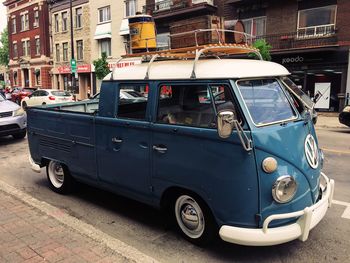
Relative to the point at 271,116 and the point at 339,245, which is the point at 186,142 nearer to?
the point at 271,116

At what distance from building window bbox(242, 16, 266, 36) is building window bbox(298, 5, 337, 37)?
238cm

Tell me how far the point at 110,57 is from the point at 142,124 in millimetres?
30106

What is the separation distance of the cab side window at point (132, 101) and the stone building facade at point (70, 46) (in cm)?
3058

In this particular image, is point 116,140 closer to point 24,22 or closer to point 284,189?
point 284,189

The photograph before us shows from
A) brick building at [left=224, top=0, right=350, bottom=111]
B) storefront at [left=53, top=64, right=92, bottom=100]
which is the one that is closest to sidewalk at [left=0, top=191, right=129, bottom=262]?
brick building at [left=224, top=0, right=350, bottom=111]

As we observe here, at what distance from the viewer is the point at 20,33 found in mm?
46906

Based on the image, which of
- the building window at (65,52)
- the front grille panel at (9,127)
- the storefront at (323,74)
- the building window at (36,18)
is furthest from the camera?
the building window at (36,18)

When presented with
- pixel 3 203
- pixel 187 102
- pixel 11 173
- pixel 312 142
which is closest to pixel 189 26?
pixel 187 102

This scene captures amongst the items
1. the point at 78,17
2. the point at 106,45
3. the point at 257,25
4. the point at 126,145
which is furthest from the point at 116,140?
the point at 78,17

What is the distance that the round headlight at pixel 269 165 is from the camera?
3.31 metres

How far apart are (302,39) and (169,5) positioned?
1071cm

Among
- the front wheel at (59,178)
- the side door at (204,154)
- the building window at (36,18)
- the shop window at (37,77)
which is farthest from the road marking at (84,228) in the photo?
the building window at (36,18)

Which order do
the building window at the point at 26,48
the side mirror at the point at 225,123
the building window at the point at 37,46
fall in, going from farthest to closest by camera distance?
the building window at the point at 26,48 → the building window at the point at 37,46 → the side mirror at the point at 225,123

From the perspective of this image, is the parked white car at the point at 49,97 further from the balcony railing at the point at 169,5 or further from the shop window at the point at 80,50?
the shop window at the point at 80,50
